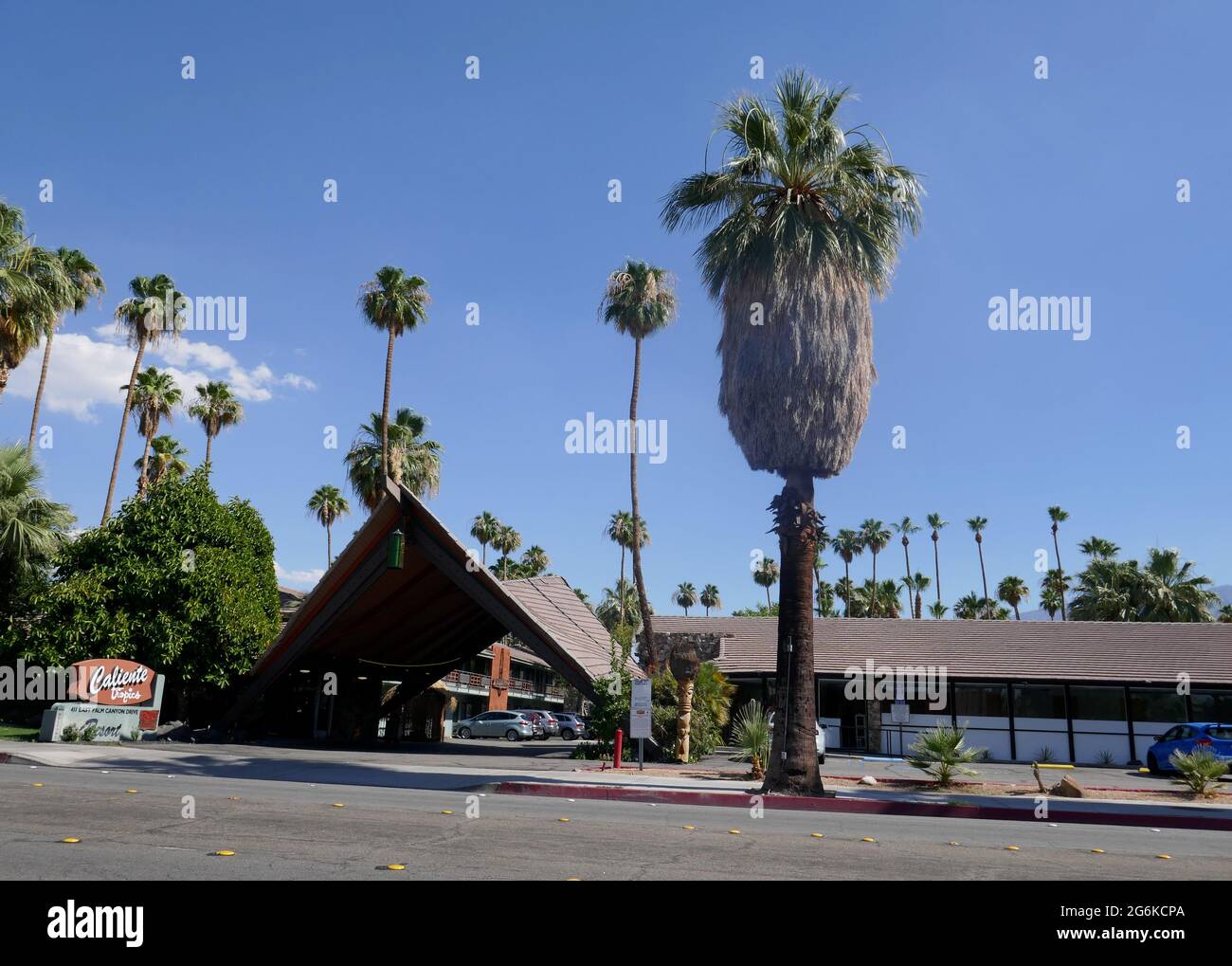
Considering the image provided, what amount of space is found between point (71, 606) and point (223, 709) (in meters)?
6.05

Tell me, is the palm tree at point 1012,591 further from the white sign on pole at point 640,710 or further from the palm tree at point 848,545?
the white sign on pole at point 640,710

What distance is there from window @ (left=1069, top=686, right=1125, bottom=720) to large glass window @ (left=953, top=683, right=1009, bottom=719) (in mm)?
2129

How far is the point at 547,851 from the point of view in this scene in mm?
7984

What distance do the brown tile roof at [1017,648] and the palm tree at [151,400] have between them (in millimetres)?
28138

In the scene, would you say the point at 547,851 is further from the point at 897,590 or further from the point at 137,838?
the point at 897,590

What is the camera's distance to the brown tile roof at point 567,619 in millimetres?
23328

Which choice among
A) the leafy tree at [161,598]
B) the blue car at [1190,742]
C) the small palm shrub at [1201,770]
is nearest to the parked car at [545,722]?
the leafy tree at [161,598]

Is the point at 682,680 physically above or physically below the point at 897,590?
below

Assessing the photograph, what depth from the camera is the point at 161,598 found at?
85.6ft

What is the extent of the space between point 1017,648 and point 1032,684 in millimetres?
1710

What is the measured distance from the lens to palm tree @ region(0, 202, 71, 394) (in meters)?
22.2

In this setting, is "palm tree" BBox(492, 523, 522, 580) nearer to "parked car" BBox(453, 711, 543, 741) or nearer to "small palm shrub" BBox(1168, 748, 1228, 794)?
"parked car" BBox(453, 711, 543, 741)

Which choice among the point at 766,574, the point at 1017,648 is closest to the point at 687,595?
the point at 766,574
